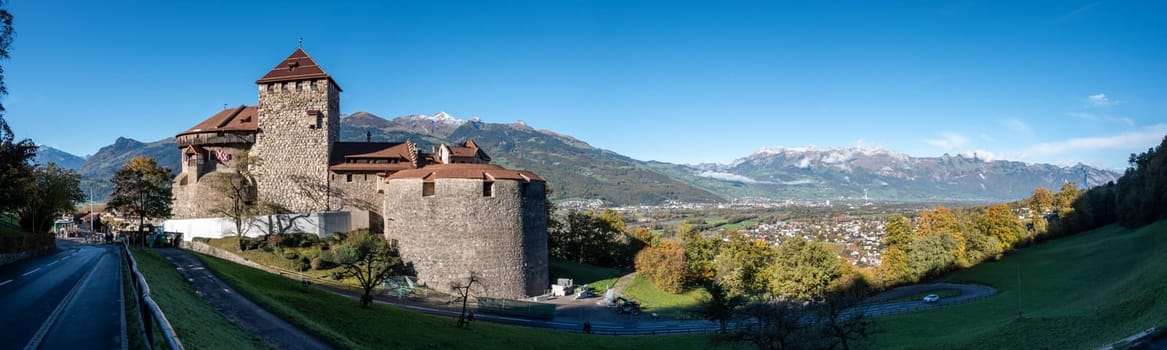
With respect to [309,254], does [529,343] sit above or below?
below

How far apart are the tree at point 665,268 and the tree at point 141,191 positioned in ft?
124

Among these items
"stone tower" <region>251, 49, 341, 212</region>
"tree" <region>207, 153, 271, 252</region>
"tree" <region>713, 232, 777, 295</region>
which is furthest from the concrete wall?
"tree" <region>713, 232, 777, 295</region>

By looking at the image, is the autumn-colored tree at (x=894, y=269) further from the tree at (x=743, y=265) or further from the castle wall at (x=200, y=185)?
the castle wall at (x=200, y=185)

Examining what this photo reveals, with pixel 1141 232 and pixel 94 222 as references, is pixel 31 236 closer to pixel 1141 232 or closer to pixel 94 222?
pixel 94 222

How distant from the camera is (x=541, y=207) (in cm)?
4541

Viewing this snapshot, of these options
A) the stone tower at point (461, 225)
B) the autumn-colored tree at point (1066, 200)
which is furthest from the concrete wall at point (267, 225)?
the autumn-colored tree at point (1066, 200)

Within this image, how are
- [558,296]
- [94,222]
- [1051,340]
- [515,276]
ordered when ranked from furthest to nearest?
[94,222], [558,296], [515,276], [1051,340]

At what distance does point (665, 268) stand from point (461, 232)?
19.2 meters

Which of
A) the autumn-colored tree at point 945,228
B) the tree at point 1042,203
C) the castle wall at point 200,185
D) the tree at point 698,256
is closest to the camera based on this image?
the castle wall at point 200,185

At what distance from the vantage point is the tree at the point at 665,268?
4963 cm

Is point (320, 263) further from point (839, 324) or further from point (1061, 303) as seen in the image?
point (1061, 303)

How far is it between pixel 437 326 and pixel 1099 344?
26897 mm

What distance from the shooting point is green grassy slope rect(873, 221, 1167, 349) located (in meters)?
22.8

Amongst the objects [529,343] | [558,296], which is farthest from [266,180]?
[529,343]
